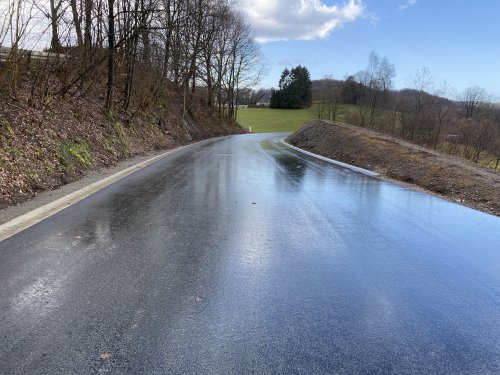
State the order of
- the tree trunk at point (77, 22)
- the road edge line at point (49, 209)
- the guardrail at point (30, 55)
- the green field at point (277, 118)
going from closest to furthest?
the road edge line at point (49, 209), the guardrail at point (30, 55), the tree trunk at point (77, 22), the green field at point (277, 118)

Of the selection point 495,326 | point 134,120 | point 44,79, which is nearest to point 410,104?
point 134,120

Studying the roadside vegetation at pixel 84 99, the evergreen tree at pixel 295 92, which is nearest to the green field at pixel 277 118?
the evergreen tree at pixel 295 92

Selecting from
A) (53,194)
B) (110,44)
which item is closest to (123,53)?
(110,44)

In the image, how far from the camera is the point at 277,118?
9656cm

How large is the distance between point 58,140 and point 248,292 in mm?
9445

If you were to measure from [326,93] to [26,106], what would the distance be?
78.0m

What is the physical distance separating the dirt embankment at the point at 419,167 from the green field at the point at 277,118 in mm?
54418

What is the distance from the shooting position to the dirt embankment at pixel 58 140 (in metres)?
8.48

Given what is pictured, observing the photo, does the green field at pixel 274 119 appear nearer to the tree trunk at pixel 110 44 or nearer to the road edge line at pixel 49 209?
the tree trunk at pixel 110 44

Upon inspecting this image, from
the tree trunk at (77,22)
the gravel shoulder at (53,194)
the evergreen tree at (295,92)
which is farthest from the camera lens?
the evergreen tree at (295,92)

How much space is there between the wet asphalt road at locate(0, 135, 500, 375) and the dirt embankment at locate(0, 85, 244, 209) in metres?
1.95

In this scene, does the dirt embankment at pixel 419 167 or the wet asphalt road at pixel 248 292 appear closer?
the wet asphalt road at pixel 248 292

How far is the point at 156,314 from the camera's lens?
12.0ft

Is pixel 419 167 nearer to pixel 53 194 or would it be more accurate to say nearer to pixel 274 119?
pixel 53 194
